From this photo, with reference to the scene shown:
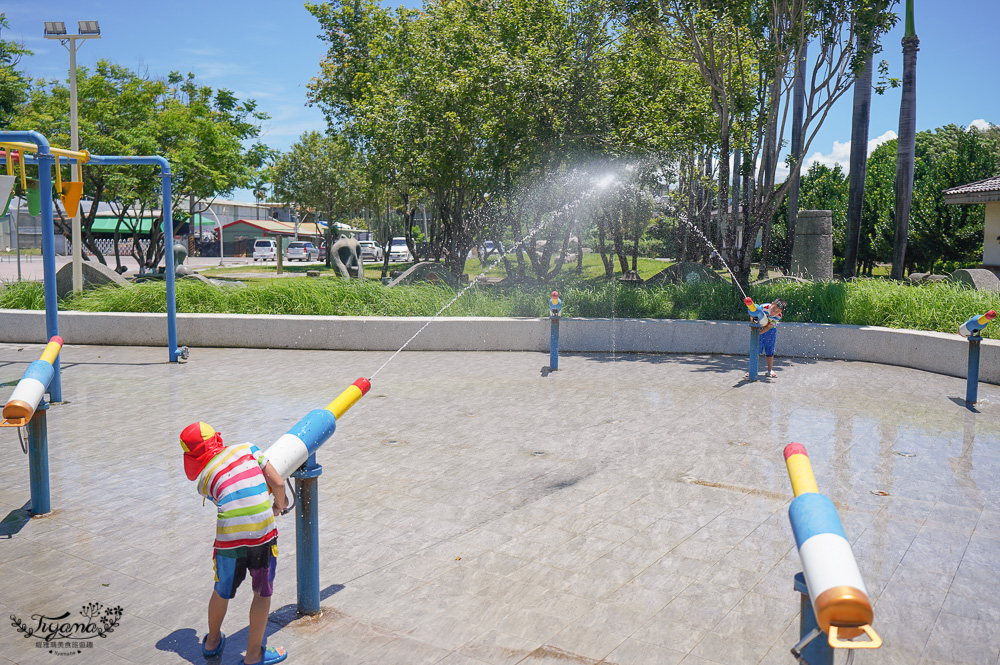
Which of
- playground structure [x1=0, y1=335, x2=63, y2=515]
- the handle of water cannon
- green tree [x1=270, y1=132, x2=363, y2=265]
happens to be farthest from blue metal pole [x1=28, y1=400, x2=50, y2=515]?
green tree [x1=270, y1=132, x2=363, y2=265]

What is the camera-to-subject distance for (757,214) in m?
15.4

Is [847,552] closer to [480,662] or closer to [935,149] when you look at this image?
[480,662]

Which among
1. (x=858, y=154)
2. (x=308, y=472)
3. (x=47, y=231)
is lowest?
(x=308, y=472)

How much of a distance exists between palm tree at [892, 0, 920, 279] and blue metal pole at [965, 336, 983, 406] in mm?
12454

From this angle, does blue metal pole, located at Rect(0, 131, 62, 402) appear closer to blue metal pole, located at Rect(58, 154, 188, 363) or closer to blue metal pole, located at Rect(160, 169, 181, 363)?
blue metal pole, located at Rect(58, 154, 188, 363)

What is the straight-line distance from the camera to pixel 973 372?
369 inches

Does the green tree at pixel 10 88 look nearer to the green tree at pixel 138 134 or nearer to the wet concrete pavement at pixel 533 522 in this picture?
the green tree at pixel 138 134

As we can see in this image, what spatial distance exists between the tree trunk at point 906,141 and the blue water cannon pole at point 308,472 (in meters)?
20.3

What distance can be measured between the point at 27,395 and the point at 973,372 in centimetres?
969

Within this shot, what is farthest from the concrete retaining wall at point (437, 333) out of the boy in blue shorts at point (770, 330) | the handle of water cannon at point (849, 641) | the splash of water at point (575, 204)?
the handle of water cannon at point (849, 641)

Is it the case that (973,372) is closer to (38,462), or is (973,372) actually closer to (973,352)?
(973,352)

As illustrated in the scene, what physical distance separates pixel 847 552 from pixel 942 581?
3.46m

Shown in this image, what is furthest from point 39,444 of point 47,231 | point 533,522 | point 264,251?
point 264,251

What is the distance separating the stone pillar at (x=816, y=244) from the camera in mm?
21984
